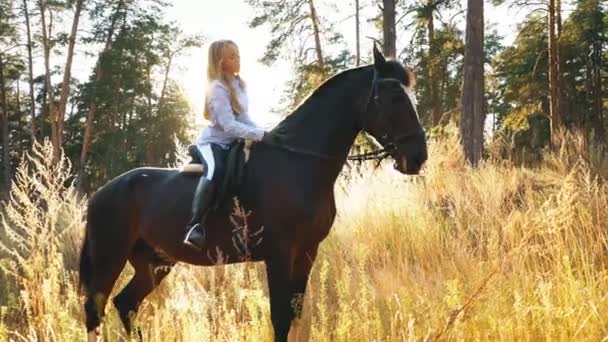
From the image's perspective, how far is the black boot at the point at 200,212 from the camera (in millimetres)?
3520

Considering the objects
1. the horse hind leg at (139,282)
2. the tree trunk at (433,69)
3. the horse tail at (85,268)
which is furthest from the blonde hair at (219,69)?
the tree trunk at (433,69)

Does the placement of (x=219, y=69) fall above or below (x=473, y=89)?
below

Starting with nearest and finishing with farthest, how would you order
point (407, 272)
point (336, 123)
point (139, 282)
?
point (336, 123)
point (139, 282)
point (407, 272)

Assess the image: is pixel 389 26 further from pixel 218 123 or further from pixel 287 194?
pixel 287 194

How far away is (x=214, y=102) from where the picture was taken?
370 centimetres

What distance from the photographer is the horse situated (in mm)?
3293

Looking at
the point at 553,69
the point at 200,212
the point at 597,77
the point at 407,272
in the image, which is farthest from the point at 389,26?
the point at 597,77

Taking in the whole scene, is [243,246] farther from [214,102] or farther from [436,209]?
[436,209]

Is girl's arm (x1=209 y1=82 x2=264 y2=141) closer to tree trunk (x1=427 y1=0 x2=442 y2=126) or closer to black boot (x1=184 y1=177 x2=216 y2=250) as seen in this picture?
black boot (x1=184 y1=177 x2=216 y2=250)

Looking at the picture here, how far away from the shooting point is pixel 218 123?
3811 millimetres

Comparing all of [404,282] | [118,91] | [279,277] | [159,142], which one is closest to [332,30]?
[118,91]

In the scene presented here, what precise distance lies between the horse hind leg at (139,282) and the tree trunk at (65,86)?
671 inches

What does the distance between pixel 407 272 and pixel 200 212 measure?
2.24m

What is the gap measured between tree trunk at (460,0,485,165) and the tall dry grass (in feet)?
3.99
